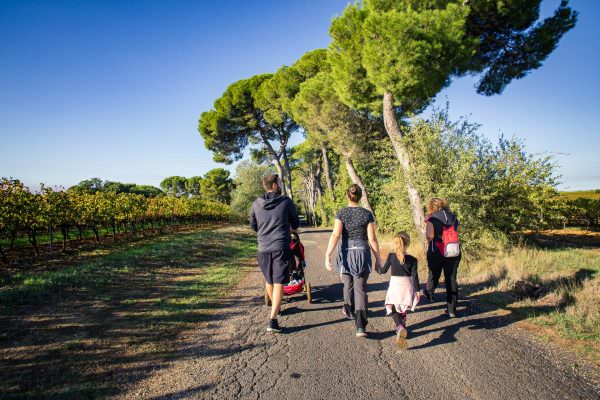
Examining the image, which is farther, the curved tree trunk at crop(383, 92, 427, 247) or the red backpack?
the curved tree trunk at crop(383, 92, 427, 247)

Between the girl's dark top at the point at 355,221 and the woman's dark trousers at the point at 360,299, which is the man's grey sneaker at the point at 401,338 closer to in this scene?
the woman's dark trousers at the point at 360,299

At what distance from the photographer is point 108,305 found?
5.30 metres

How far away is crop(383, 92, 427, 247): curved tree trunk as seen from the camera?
28.9 feet

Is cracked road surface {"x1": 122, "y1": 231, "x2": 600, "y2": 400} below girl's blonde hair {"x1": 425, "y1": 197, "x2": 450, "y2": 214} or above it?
below

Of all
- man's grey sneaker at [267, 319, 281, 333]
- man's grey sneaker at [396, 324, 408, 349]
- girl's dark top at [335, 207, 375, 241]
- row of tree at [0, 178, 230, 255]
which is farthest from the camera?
row of tree at [0, 178, 230, 255]

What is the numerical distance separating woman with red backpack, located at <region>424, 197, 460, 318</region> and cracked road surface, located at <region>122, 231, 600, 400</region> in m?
0.42

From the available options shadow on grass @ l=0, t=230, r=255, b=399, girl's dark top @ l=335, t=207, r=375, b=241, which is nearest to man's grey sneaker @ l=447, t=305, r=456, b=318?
girl's dark top @ l=335, t=207, r=375, b=241

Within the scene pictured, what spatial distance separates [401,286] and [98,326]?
4.44m

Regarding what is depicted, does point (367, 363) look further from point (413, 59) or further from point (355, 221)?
point (413, 59)

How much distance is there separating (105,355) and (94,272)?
4681 mm

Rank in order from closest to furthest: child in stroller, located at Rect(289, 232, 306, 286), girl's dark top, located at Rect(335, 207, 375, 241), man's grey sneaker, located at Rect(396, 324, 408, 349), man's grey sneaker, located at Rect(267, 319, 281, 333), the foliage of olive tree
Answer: man's grey sneaker, located at Rect(396, 324, 408, 349) → girl's dark top, located at Rect(335, 207, 375, 241) → man's grey sneaker, located at Rect(267, 319, 281, 333) → child in stroller, located at Rect(289, 232, 306, 286) → the foliage of olive tree

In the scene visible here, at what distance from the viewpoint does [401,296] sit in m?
3.75

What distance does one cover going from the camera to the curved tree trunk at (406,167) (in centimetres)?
880

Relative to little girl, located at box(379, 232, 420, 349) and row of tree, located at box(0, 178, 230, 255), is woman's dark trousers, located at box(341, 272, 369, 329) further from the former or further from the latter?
row of tree, located at box(0, 178, 230, 255)
